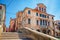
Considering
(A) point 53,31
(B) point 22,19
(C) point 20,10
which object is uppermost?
(C) point 20,10

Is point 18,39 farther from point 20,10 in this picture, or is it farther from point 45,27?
point 45,27

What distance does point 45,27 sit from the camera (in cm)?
521

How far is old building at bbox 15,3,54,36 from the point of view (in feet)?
15.7

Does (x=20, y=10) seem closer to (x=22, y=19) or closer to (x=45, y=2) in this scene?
(x=22, y=19)

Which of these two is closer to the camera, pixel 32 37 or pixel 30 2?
pixel 32 37

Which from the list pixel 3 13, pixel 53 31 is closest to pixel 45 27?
pixel 53 31

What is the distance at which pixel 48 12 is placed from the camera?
4527 mm

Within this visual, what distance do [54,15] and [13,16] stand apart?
1434 millimetres

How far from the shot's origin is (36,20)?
506 cm

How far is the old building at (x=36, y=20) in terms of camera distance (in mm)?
4773

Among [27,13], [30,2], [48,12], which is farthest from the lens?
[27,13]

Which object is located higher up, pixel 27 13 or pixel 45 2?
pixel 45 2

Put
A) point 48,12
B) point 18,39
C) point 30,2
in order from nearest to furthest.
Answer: point 18,39 < point 30,2 < point 48,12

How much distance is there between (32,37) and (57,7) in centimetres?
190
